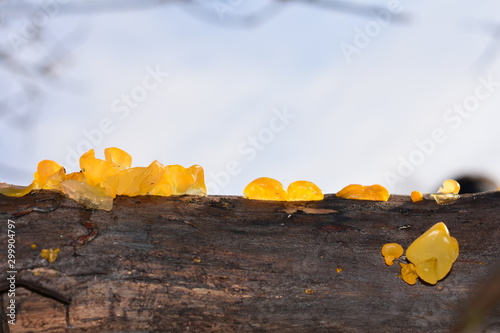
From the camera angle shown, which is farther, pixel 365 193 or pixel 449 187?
pixel 449 187

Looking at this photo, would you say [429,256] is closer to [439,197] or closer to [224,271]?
[439,197]

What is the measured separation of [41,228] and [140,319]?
0.58m

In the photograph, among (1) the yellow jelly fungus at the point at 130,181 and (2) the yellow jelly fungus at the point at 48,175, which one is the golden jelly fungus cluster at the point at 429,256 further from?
(2) the yellow jelly fungus at the point at 48,175

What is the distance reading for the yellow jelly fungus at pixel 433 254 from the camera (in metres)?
2.13

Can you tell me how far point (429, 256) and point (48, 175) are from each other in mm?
1842

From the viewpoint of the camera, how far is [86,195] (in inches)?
86.5

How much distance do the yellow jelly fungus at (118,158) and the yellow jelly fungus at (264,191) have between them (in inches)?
25.2

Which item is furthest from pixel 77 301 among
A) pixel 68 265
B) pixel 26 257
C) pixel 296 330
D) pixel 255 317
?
pixel 296 330

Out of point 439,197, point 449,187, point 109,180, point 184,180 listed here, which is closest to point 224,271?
point 184,180

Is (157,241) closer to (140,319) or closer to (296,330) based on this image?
(140,319)

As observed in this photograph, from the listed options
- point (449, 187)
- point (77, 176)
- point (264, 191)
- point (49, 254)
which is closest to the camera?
point (49, 254)

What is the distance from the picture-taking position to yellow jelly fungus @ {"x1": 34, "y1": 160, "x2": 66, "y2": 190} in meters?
2.31

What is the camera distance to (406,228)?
2359 mm

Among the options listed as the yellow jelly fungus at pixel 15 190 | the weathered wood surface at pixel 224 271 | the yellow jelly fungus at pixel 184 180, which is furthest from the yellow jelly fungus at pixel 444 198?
the yellow jelly fungus at pixel 15 190
